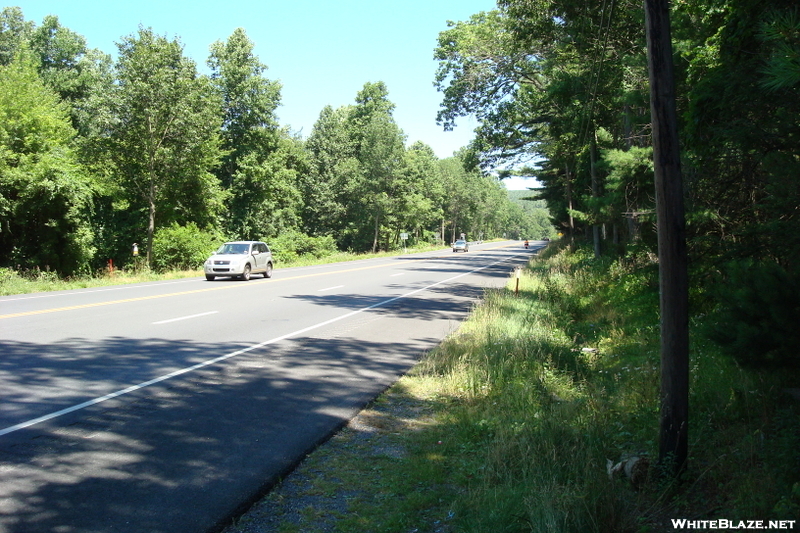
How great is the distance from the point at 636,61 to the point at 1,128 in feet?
97.2

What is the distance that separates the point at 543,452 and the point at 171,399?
170 inches

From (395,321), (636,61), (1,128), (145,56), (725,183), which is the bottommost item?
(395,321)

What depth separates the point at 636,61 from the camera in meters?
11.8

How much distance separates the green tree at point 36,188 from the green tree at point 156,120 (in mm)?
3092

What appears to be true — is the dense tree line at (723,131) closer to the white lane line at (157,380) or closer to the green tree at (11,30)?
the white lane line at (157,380)

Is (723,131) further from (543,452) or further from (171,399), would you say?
(171,399)

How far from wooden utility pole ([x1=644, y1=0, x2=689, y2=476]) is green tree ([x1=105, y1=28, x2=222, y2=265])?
110 feet

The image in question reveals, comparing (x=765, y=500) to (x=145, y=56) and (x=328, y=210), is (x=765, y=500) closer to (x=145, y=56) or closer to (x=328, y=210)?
(x=145, y=56)

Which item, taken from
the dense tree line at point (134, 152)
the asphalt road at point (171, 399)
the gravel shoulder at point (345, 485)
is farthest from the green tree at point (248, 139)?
the gravel shoulder at point (345, 485)

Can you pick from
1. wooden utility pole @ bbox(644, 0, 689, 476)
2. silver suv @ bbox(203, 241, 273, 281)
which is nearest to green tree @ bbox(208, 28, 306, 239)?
silver suv @ bbox(203, 241, 273, 281)

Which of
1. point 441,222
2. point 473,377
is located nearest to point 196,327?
point 473,377

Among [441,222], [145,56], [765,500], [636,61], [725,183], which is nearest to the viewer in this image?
[765,500]

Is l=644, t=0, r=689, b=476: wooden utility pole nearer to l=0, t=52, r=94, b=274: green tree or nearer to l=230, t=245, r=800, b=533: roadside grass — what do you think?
l=230, t=245, r=800, b=533: roadside grass

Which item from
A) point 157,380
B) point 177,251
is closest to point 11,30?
point 177,251
